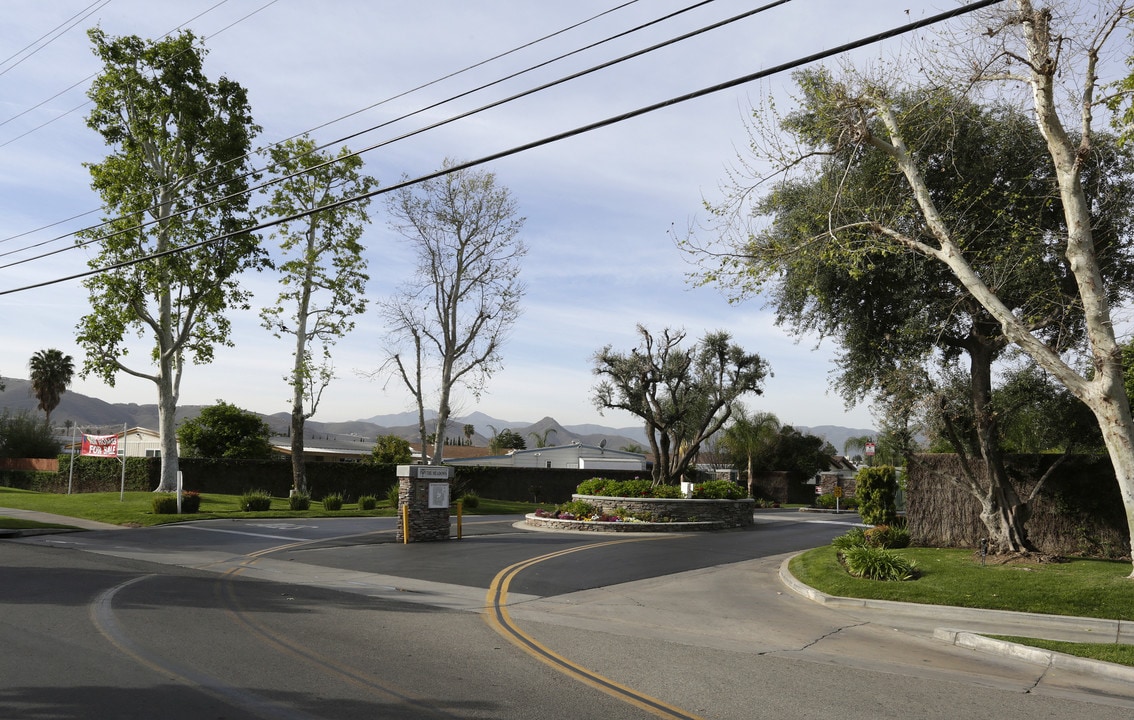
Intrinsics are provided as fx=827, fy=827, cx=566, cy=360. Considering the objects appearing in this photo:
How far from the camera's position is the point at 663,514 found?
1069 inches

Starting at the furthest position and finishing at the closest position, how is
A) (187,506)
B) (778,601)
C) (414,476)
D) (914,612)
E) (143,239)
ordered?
(143,239) → (187,506) → (414,476) → (778,601) → (914,612)

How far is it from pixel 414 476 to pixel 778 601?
10.7 meters

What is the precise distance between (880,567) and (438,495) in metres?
11.5

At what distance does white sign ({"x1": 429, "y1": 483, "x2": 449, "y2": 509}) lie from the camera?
21.5 meters

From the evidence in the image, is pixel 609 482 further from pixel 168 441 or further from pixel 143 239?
pixel 143 239

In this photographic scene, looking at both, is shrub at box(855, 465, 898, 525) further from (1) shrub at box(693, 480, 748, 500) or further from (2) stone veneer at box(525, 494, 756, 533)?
(1) shrub at box(693, 480, 748, 500)

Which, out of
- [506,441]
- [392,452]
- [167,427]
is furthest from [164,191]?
[506,441]

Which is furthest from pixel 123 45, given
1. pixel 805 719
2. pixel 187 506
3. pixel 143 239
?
pixel 805 719

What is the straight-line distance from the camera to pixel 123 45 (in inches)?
1199

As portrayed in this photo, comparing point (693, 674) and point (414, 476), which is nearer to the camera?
point (693, 674)

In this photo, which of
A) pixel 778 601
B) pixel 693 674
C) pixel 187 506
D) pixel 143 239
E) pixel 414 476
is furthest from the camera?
pixel 143 239

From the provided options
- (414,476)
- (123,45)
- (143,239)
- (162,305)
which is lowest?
(414,476)

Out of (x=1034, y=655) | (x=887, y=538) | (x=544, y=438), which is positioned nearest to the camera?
(x=1034, y=655)

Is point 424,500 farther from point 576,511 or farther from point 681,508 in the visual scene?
point 681,508
